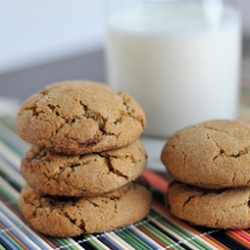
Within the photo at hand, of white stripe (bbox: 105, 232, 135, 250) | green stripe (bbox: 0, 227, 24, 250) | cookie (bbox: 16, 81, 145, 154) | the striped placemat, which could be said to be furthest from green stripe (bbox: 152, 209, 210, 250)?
green stripe (bbox: 0, 227, 24, 250)

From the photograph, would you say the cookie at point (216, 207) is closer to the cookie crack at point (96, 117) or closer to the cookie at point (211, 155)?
the cookie at point (211, 155)

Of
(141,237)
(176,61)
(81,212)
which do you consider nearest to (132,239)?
(141,237)

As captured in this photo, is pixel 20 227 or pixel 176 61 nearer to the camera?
pixel 20 227

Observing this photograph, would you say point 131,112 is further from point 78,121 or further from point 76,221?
point 76,221

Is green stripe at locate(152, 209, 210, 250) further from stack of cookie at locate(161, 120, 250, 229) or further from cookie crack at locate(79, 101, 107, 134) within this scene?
cookie crack at locate(79, 101, 107, 134)

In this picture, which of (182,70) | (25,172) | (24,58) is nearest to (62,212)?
(25,172)

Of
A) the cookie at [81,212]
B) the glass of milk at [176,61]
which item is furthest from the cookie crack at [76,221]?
the glass of milk at [176,61]
